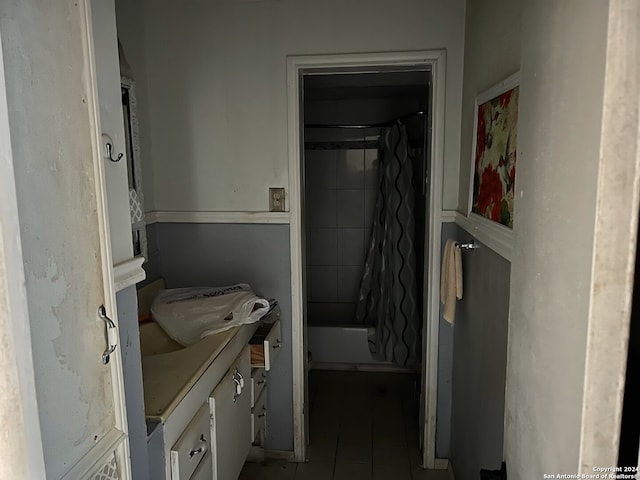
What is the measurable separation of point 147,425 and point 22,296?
71 cm

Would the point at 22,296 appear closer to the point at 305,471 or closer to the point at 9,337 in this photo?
the point at 9,337

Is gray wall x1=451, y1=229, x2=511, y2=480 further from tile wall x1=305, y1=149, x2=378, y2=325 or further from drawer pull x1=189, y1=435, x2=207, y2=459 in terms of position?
tile wall x1=305, y1=149, x2=378, y2=325

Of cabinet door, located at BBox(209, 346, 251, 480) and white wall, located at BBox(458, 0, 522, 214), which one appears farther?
cabinet door, located at BBox(209, 346, 251, 480)

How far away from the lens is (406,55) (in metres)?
2.12

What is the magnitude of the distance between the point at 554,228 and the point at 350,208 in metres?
3.25

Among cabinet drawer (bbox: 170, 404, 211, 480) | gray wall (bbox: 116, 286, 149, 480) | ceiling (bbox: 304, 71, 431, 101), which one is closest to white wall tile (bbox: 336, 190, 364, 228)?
ceiling (bbox: 304, 71, 431, 101)

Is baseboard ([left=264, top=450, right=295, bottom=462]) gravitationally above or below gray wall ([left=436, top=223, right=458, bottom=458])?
below

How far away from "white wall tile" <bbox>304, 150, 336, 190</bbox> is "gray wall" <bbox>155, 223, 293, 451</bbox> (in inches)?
64.1

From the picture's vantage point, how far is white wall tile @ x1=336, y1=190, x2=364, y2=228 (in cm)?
388

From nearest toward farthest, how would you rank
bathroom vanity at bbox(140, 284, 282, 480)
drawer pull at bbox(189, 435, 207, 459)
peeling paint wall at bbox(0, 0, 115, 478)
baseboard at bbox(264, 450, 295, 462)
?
1. peeling paint wall at bbox(0, 0, 115, 478)
2. bathroom vanity at bbox(140, 284, 282, 480)
3. drawer pull at bbox(189, 435, 207, 459)
4. baseboard at bbox(264, 450, 295, 462)

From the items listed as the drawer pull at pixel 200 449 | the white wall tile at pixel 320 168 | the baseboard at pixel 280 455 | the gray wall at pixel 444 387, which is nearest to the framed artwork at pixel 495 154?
the gray wall at pixel 444 387

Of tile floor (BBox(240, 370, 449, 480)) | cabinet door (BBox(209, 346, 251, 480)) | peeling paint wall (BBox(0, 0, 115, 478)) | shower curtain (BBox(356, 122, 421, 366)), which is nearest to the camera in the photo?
peeling paint wall (BBox(0, 0, 115, 478))

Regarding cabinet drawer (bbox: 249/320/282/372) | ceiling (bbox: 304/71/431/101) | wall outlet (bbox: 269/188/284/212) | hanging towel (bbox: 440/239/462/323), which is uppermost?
ceiling (bbox: 304/71/431/101)

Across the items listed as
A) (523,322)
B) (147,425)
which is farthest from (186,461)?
(523,322)
